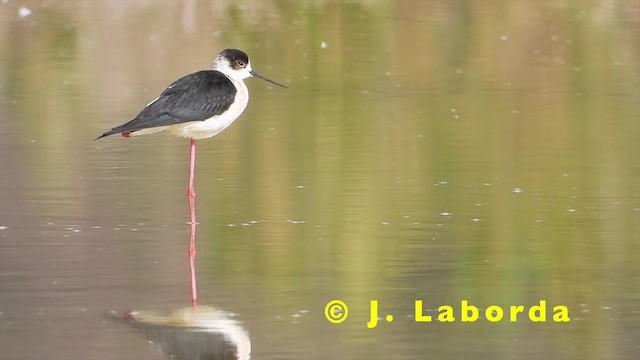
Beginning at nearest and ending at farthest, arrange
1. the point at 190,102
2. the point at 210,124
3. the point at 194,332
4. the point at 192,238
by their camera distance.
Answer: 1. the point at 194,332
2. the point at 192,238
3. the point at 190,102
4. the point at 210,124

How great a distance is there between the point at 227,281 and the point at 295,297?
0.52 meters

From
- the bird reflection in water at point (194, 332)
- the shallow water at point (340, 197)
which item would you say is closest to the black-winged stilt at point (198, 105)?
the shallow water at point (340, 197)

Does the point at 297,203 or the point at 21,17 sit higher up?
the point at 21,17

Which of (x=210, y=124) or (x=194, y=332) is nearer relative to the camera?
(x=194, y=332)

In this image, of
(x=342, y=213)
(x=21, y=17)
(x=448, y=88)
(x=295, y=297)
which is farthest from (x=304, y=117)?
(x=21, y=17)

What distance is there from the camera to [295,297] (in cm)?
848

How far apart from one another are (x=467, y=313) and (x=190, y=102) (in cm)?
363

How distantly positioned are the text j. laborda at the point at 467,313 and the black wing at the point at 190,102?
9.98 ft

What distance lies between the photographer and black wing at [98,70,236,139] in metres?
11.1

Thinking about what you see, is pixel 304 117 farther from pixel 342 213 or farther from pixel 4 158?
pixel 342 213

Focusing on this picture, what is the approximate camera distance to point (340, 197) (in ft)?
37.1

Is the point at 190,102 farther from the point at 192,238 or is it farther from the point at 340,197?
the point at 192,238

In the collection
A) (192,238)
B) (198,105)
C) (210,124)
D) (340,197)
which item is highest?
(198,105)

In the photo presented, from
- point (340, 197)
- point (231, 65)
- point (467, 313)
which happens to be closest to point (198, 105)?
point (231, 65)
